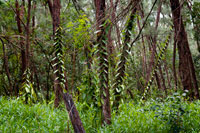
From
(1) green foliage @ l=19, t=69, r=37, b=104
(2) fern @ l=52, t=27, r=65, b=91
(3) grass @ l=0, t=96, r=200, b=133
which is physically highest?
(2) fern @ l=52, t=27, r=65, b=91

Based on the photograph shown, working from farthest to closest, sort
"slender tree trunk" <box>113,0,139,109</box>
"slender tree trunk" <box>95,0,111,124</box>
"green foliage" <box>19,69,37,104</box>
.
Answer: "green foliage" <box>19,69,37,104</box>, "slender tree trunk" <box>113,0,139,109</box>, "slender tree trunk" <box>95,0,111,124</box>

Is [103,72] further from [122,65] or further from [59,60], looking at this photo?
[59,60]

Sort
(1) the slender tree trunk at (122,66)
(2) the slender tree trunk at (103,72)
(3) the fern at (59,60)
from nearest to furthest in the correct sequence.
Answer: (2) the slender tree trunk at (103,72) < (1) the slender tree trunk at (122,66) < (3) the fern at (59,60)

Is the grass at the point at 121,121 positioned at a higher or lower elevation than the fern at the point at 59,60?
lower

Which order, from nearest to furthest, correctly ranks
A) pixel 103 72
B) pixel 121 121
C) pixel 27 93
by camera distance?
pixel 103 72, pixel 121 121, pixel 27 93

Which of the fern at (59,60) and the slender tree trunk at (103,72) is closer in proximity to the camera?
the slender tree trunk at (103,72)

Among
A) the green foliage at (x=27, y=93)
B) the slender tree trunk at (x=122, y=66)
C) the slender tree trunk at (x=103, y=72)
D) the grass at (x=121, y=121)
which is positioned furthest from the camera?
the green foliage at (x=27, y=93)

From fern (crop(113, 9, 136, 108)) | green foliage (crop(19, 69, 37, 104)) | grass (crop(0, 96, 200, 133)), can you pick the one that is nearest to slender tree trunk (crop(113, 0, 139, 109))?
fern (crop(113, 9, 136, 108))

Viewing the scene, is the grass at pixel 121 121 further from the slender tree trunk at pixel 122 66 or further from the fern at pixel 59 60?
the fern at pixel 59 60

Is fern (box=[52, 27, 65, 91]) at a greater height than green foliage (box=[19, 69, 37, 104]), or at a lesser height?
greater

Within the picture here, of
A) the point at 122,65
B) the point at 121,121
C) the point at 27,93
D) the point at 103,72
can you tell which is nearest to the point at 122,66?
the point at 122,65

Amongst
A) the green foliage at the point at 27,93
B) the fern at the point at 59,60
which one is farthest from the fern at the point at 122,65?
the green foliage at the point at 27,93

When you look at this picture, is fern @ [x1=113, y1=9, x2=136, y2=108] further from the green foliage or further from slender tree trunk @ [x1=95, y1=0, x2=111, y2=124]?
the green foliage

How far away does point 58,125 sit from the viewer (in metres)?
4.07
